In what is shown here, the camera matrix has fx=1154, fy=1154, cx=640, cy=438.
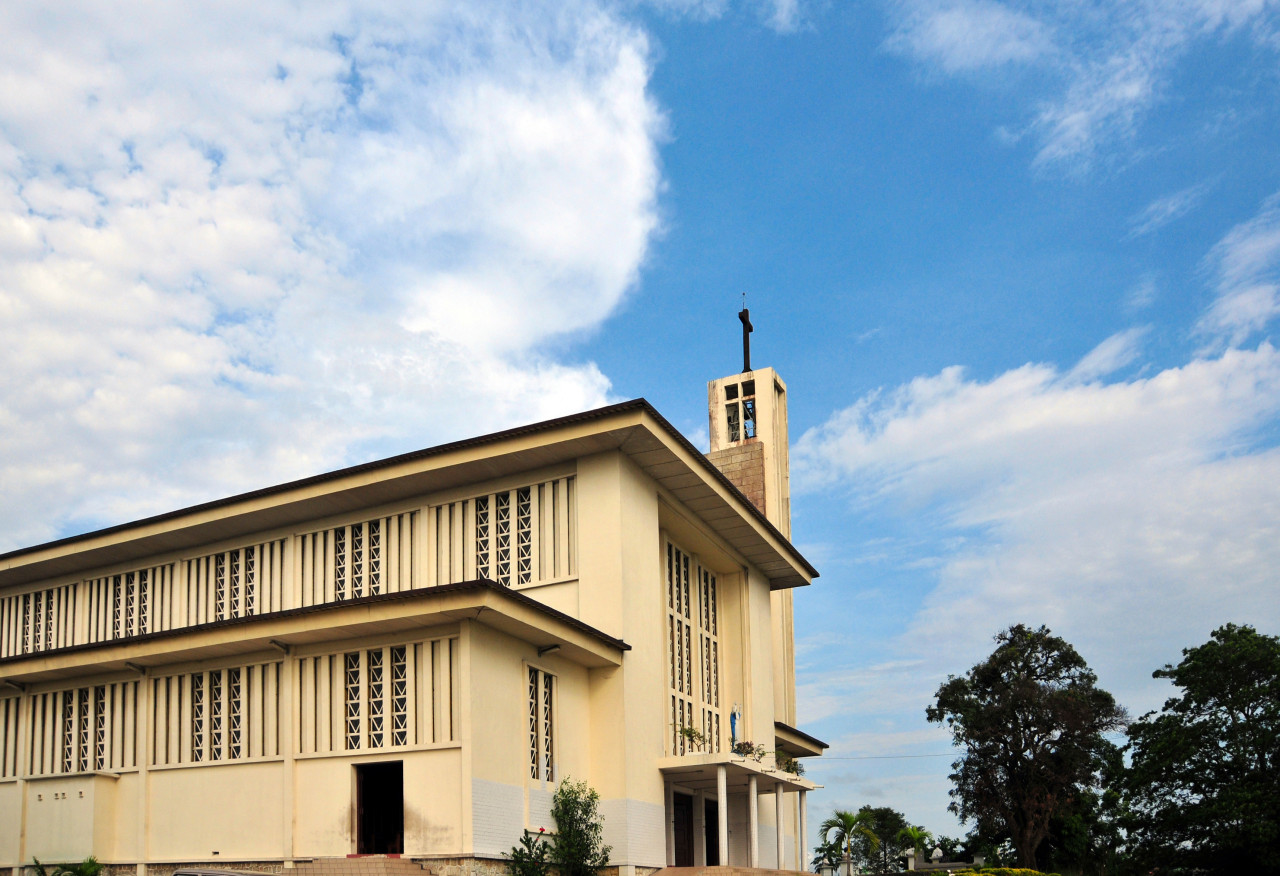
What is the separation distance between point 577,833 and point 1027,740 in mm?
34334

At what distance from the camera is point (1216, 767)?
118 ft

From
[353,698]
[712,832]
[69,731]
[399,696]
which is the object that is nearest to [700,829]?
[712,832]

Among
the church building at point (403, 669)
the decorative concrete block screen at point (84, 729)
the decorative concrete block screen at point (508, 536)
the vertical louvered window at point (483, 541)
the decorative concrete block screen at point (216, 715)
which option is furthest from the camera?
the vertical louvered window at point (483, 541)

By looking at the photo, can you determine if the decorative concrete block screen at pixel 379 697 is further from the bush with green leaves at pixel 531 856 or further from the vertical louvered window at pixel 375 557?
the vertical louvered window at pixel 375 557

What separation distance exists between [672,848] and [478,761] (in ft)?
28.4

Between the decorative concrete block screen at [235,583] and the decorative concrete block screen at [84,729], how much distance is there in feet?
11.7

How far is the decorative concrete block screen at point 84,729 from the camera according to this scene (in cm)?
2338

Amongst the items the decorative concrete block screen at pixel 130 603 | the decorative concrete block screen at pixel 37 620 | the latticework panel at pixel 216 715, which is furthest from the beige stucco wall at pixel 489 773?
the decorative concrete block screen at pixel 37 620

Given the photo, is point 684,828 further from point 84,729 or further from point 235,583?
point 84,729

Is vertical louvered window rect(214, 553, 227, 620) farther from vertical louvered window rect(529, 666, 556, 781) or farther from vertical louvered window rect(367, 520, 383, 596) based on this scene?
vertical louvered window rect(529, 666, 556, 781)

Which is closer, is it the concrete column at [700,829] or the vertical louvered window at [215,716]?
the vertical louvered window at [215,716]

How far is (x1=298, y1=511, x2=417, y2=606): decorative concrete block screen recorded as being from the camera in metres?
25.3

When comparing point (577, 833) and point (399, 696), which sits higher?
point (399, 696)

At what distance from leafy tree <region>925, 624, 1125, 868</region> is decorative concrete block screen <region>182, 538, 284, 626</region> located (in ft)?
114
